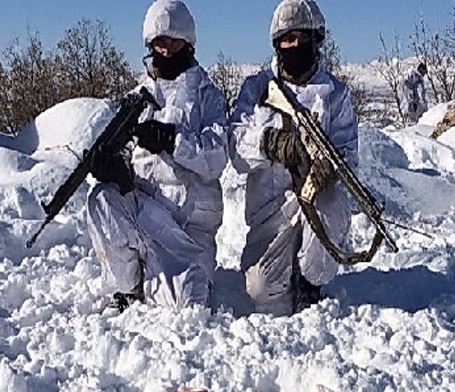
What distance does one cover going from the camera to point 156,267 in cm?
377

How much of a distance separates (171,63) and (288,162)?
0.67 m

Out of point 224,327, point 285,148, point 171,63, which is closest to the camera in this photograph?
point 224,327

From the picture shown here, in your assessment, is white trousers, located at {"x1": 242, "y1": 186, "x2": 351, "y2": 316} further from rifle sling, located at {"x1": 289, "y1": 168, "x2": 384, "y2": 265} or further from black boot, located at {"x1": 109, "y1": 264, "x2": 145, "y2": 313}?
black boot, located at {"x1": 109, "y1": 264, "x2": 145, "y2": 313}

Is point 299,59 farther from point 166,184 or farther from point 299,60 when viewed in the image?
point 166,184

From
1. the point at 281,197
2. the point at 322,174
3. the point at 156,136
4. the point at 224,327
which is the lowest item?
the point at 224,327

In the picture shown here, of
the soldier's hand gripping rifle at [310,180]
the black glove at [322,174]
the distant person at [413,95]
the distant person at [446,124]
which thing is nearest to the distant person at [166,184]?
the soldier's hand gripping rifle at [310,180]

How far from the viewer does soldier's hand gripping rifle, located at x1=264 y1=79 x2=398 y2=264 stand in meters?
3.41

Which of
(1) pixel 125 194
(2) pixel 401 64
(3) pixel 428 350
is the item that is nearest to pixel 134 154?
(1) pixel 125 194

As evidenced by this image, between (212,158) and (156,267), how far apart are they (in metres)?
0.54

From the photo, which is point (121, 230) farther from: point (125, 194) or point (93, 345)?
point (93, 345)

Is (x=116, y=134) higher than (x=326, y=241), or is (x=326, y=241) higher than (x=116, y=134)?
(x=116, y=134)

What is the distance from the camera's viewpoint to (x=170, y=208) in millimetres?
3773

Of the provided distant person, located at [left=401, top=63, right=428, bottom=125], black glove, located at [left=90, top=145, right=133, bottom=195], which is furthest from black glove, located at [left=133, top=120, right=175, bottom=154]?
distant person, located at [left=401, top=63, right=428, bottom=125]

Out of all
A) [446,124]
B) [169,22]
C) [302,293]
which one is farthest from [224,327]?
[446,124]
